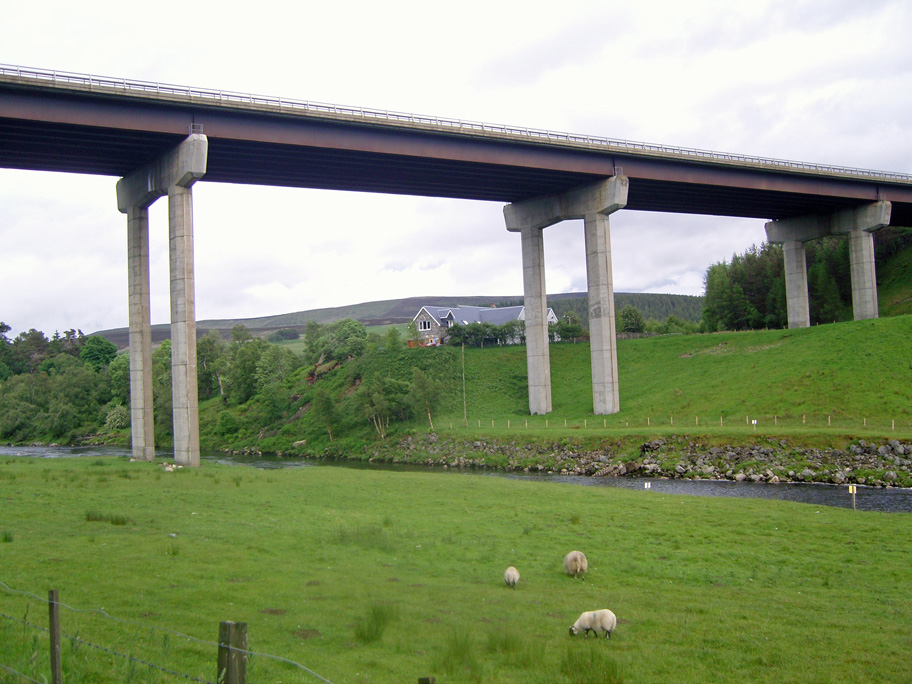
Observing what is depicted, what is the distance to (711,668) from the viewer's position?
1134 cm

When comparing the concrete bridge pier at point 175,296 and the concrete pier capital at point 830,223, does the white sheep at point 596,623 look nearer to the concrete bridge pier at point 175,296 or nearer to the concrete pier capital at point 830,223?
the concrete bridge pier at point 175,296

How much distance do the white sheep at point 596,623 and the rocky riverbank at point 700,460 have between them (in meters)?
36.1

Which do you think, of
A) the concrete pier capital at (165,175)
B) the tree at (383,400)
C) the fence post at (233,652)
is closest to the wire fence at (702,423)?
the tree at (383,400)

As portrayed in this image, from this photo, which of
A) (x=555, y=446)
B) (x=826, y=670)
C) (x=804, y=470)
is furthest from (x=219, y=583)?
(x=555, y=446)

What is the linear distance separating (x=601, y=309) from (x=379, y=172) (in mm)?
25265

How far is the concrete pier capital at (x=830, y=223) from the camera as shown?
86812 mm

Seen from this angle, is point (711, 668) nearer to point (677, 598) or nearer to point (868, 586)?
point (677, 598)

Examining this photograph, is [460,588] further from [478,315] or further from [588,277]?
[478,315]

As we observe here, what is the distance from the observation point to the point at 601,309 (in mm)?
71125

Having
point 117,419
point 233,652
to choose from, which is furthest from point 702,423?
point 117,419

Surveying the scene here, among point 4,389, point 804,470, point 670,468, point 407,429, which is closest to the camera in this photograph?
point 804,470

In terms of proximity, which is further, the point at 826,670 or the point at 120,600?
the point at 120,600

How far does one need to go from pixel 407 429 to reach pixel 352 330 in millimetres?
44415

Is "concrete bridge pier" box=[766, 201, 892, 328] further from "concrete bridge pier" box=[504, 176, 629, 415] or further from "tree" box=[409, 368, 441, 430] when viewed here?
"tree" box=[409, 368, 441, 430]
